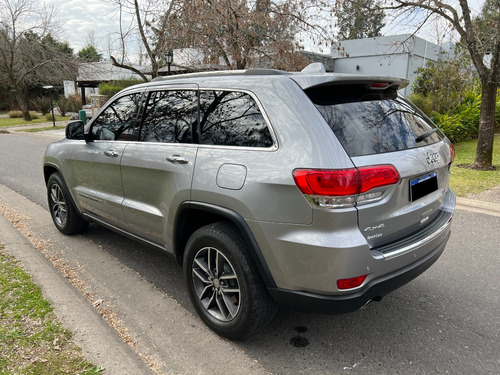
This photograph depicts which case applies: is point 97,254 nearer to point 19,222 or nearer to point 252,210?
point 19,222

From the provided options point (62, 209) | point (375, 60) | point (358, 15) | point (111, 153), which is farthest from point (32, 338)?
point (375, 60)

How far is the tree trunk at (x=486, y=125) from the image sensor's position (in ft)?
28.1

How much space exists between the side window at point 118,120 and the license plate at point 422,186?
2.34 meters

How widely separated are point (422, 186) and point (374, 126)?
524 millimetres

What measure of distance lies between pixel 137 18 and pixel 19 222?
10.8 meters

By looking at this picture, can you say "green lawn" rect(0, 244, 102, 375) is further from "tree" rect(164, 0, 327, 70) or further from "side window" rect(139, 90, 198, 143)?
"tree" rect(164, 0, 327, 70)

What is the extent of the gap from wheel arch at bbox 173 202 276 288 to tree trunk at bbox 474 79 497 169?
8.24 m

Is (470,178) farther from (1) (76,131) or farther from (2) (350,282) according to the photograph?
(1) (76,131)

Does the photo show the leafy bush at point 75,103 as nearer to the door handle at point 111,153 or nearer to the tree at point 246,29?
the tree at point 246,29

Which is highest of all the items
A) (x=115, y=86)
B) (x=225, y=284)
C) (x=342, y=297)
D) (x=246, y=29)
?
(x=246, y=29)

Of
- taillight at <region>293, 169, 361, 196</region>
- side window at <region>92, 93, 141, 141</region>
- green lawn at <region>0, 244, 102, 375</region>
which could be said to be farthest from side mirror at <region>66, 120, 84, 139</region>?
taillight at <region>293, 169, 361, 196</region>

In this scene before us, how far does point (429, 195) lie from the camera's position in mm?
2674

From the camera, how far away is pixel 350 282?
86.3 inches

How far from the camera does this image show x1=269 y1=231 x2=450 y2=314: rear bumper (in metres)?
2.23
